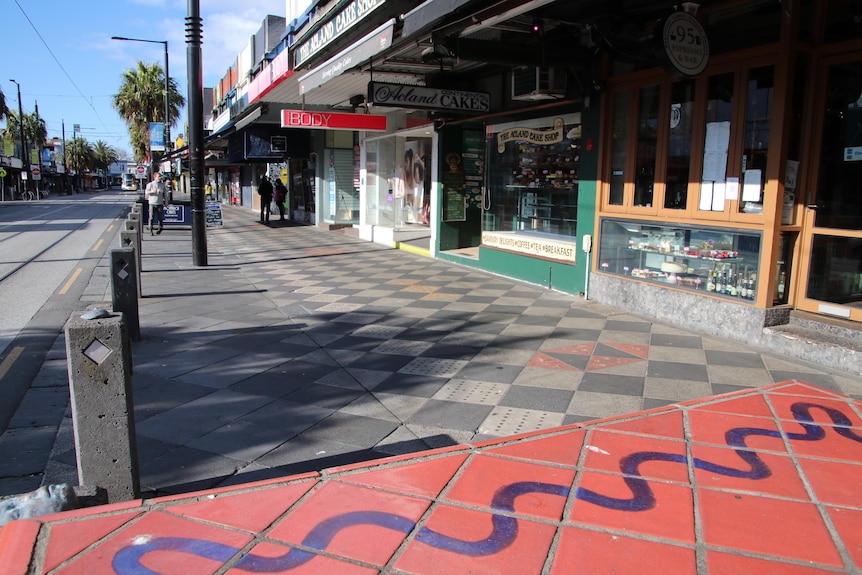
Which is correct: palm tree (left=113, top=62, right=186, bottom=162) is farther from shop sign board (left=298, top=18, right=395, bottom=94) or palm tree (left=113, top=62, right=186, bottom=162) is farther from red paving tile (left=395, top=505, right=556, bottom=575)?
red paving tile (left=395, top=505, right=556, bottom=575)

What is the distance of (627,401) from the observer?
4832 mm

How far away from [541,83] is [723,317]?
387cm

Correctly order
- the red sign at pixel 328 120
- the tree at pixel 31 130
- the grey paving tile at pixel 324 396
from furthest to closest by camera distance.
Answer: the tree at pixel 31 130
the red sign at pixel 328 120
the grey paving tile at pixel 324 396

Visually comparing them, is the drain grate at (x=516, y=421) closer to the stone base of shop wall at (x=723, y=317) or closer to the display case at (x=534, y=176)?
the stone base of shop wall at (x=723, y=317)

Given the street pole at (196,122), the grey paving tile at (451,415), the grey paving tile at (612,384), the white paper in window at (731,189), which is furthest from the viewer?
the street pole at (196,122)

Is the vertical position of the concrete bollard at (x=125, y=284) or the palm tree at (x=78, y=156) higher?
the palm tree at (x=78, y=156)

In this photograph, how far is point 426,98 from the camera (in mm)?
9156

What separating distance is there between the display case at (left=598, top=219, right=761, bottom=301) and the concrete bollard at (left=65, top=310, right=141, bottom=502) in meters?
5.81

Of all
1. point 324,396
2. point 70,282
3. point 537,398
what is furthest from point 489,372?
point 70,282

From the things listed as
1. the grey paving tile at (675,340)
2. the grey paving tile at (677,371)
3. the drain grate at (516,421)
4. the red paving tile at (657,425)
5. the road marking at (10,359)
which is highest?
the grey paving tile at (675,340)

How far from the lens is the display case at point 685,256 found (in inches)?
252

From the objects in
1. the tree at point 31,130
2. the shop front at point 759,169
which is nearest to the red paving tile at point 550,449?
the shop front at point 759,169

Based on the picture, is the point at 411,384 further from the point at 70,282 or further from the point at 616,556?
the point at 70,282

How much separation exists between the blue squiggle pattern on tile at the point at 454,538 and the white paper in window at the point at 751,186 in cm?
321
